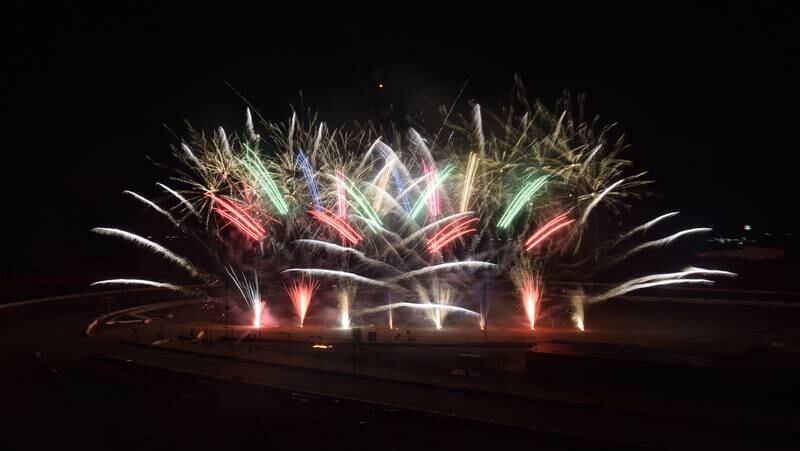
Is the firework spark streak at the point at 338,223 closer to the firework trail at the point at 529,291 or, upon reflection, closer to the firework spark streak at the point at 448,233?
the firework spark streak at the point at 448,233

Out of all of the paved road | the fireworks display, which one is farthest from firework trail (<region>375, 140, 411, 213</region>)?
the paved road

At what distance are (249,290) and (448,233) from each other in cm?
1269

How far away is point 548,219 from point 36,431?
82.3ft

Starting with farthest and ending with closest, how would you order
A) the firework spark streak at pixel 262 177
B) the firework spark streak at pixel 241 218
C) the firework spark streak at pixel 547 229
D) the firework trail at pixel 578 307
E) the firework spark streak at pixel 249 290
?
1. the firework spark streak at pixel 241 218
2. the firework spark streak at pixel 249 290
3. the firework spark streak at pixel 547 229
4. the firework spark streak at pixel 262 177
5. the firework trail at pixel 578 307

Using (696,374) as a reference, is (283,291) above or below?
above

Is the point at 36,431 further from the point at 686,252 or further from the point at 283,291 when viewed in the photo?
the point at 686,252

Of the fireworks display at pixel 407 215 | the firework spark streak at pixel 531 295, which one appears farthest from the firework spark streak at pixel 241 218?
the firework spark streak at pixel 531 295

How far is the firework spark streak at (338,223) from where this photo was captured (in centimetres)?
2741

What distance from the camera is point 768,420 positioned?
38.2ft

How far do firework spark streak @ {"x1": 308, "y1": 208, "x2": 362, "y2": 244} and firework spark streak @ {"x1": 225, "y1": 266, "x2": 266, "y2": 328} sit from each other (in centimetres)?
531

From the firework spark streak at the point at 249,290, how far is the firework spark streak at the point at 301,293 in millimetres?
1762

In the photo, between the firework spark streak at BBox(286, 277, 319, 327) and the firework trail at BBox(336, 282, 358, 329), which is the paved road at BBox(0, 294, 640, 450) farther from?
the firework spark streak at BBox(286, 277, 319, 327)

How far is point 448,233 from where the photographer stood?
1080 inches

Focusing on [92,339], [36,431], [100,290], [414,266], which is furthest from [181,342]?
[100,290]
